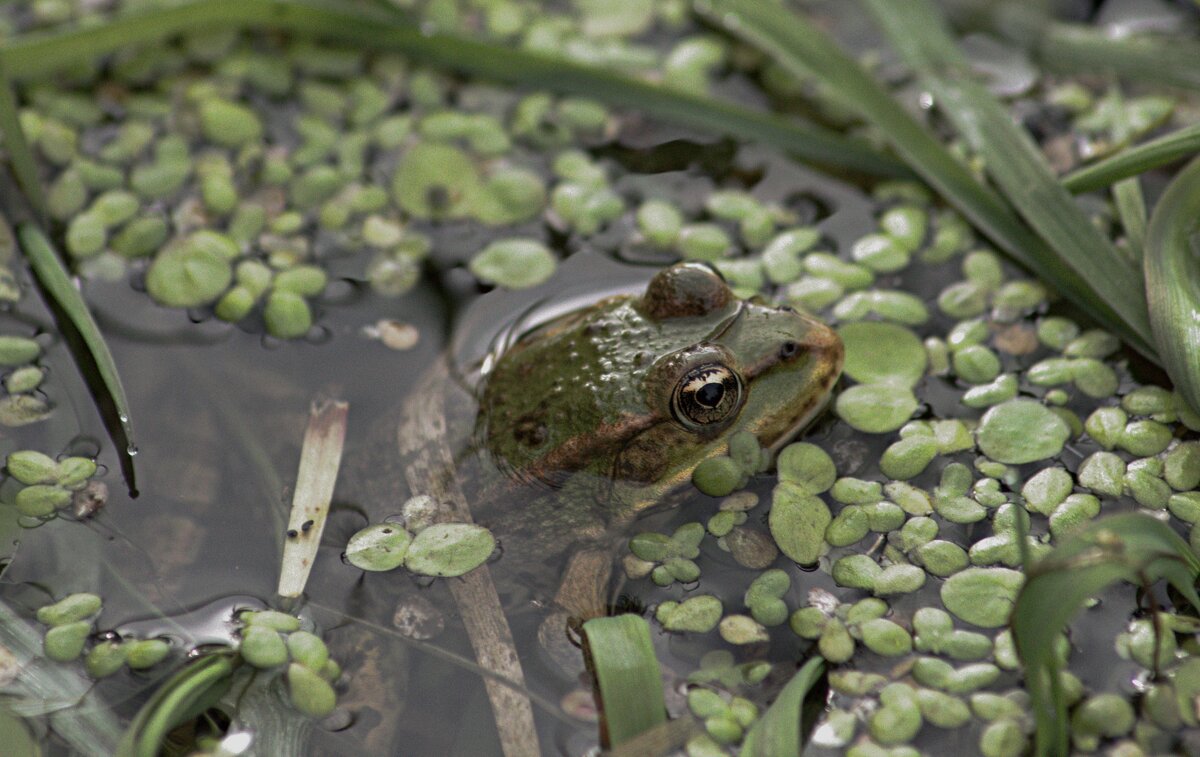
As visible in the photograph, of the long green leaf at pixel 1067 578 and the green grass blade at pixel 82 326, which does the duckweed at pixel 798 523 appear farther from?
the green grass blade at pixel 82 326

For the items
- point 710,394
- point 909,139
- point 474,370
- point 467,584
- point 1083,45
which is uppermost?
point 1083,45

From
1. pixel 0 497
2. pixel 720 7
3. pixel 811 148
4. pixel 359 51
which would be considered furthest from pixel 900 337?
pixel 0 497

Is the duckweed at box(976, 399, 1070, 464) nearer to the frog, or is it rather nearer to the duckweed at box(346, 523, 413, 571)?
the frog

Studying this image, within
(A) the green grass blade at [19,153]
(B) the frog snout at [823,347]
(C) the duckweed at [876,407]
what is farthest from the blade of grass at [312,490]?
(C) the duckweed at [876,407]

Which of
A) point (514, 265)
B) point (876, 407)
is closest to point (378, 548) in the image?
point (514, 265)

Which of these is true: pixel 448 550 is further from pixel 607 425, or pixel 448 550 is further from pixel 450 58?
pixel 450 58
